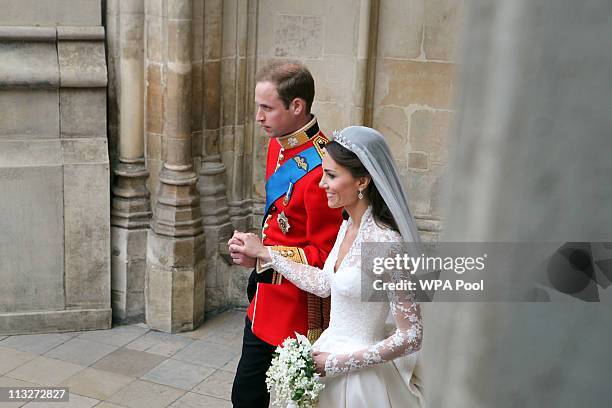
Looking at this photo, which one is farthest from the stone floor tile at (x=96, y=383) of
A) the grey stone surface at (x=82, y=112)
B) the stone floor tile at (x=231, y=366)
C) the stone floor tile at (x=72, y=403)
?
the grey stone surface at (x=82, y=112)

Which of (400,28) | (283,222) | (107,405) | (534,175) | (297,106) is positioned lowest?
(107,405)

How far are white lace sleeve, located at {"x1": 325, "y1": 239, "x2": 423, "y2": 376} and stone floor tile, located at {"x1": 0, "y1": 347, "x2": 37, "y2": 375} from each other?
9.20 ft

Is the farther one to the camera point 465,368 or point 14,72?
point 14,72

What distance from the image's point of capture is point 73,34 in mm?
5207

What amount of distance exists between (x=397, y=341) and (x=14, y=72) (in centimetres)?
325

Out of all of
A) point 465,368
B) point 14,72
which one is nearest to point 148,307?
point 14,72

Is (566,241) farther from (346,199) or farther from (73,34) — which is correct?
(73,34)

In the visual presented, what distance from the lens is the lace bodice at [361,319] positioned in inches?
107

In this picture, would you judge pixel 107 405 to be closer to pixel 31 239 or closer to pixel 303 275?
pixel 31 239

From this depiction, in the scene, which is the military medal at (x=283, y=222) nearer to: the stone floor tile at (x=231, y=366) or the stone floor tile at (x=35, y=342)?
the stone floor tile at (x=231, y=366)

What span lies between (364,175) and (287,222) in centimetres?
71

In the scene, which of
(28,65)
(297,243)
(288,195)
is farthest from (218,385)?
(28,65)

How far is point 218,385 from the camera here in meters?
4.91

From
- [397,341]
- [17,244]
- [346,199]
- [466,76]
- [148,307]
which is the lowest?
[148,307]
